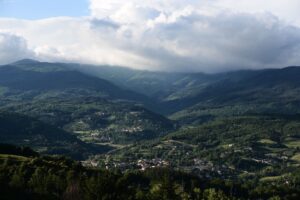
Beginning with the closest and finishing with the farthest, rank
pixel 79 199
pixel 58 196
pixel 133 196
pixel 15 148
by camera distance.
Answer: pixel 79 199 < pixel 58 196 < pixel 133 196 < pixel 15 148

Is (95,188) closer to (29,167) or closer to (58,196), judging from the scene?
(58,196)

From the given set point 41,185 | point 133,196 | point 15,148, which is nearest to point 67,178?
point 41,185

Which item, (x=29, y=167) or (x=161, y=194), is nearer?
(x=161, y=194)

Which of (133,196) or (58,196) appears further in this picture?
(133,196)

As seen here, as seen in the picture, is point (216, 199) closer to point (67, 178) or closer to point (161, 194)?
point (161, 194)

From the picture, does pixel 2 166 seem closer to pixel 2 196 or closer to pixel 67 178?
pixel 67 178

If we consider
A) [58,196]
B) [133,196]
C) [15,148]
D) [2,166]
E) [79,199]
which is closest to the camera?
[79,199]

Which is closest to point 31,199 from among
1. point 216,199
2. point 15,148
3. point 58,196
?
point 58,196

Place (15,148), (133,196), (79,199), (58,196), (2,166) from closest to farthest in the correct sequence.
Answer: (79,199) < (58,196) < (133,196) < (2,166) < (15,148)
